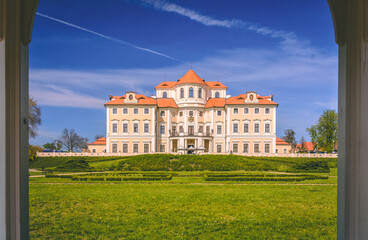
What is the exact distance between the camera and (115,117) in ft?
125

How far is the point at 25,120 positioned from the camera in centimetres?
244

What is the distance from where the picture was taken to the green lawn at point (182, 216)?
5418mm

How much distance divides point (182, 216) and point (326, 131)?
3989cm

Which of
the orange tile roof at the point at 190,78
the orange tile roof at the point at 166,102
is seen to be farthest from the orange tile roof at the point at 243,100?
the orange tile roof at the point at 166,102

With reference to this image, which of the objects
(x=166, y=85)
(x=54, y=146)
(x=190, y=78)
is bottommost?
(x=54, y=146)

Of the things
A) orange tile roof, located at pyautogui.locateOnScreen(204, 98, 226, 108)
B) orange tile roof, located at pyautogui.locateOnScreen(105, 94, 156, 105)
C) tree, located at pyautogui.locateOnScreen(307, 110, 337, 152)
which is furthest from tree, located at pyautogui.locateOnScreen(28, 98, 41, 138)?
tree, located at pyautogui.locateOnScreen(307, 110, 337, 152)

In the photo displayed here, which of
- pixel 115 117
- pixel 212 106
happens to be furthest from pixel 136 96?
pixel 212 106

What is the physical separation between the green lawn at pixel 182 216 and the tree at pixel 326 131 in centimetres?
3389

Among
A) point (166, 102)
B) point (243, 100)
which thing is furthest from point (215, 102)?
point (166, 102)
